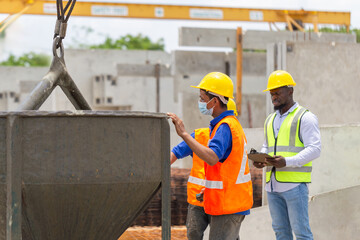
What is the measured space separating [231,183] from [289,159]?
2.75ft

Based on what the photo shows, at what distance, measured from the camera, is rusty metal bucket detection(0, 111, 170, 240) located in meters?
3.25

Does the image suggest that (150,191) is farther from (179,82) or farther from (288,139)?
(179,82)

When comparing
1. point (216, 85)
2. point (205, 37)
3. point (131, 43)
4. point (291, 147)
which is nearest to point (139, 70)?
point (205, 37)

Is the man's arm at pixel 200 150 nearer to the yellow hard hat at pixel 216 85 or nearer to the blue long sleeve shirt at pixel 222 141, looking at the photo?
the blue long sleeve shirt at pixel 222 141

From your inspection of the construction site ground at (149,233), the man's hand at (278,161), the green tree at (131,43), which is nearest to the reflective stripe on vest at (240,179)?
the man's hand at (278,161)

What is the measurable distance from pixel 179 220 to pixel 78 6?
15.5 meters

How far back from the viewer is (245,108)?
1559 centimetres

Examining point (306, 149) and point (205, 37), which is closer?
point (306, 149)

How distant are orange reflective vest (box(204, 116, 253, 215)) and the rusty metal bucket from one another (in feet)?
1.48

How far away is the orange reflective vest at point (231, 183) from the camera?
3871 mm

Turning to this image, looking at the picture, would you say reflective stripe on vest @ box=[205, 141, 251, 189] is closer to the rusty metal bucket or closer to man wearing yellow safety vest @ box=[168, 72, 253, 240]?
man wearing yellow safety vest @ box=[168, 72, 253, 240]

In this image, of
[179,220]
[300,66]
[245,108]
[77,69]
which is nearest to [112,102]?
[77,69]

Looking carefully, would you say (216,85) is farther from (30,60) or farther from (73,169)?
(30,60)

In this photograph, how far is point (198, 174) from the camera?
452cm
